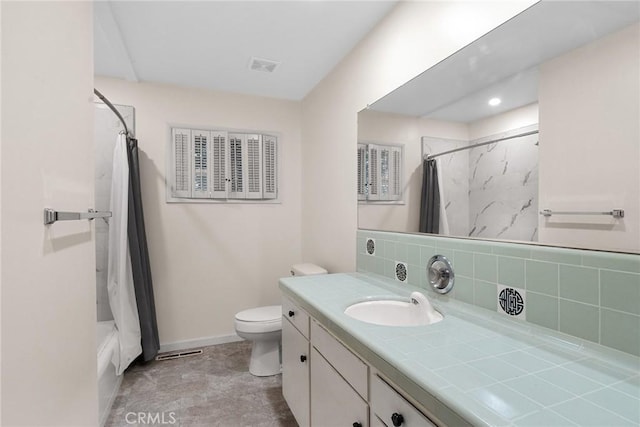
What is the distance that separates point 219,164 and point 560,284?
2.74 metres

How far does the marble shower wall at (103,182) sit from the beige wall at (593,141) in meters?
2.91

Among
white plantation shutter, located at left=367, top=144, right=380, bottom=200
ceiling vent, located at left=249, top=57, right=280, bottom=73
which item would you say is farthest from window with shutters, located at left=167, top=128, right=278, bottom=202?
white plantation shutter, located at left=367, top=144, right=380, bottom=200

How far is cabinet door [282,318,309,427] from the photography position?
1.55 metres

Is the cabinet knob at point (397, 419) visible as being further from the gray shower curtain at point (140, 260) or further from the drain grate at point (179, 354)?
the drain grate at point (179, 354)

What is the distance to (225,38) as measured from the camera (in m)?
2.12

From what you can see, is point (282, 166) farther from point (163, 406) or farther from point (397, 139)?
point (163, 406)

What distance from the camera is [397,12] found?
1774 mm

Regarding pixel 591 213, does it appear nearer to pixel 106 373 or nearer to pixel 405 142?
pixel 405 142

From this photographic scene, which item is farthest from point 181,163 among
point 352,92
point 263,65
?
point 352,92

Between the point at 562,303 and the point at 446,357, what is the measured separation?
44cm

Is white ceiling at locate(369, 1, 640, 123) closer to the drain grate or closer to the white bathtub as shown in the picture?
the white bathtub

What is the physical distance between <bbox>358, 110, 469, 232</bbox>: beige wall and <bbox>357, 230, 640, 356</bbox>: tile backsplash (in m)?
0.32

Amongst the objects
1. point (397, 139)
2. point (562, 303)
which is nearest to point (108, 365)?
point (397, 139)

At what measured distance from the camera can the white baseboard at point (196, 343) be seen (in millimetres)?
2837
